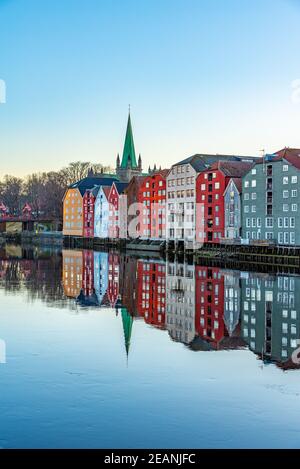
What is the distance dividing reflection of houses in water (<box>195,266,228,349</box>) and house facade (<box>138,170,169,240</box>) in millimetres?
40476

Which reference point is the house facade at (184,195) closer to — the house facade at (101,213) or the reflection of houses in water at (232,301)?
the house facade at (101,213)

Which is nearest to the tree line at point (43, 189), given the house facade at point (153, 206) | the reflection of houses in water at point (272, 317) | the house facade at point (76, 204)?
the house facade at point (76, 204)

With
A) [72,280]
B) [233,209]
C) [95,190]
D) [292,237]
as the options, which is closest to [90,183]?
[95,190]

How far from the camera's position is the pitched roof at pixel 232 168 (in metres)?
73.1

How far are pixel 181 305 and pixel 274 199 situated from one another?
119ft

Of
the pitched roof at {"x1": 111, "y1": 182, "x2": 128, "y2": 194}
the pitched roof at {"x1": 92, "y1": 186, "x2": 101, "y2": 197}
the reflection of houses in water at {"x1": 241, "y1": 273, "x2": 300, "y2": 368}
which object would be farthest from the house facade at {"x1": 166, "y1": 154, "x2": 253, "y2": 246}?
the reflection of houses in water at {"x1": 241, "y1": 273, "x2": 300, "y2": 368}

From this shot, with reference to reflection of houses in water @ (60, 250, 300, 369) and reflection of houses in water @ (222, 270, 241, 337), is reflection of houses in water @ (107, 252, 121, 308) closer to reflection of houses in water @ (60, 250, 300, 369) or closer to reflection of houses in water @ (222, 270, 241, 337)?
reflection of houses in water @ (60, 250, 300, 369)

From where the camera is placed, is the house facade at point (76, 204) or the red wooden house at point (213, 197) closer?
the red wooden house at point (213, 197)

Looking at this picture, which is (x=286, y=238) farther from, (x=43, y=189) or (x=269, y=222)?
(x=43, y=189)

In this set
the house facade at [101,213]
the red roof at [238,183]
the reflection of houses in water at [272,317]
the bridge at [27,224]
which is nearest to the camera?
the reflection of houses in water at [272,317]

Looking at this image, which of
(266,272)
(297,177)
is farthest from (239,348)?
(297,177)

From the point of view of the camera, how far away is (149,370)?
16891 mm

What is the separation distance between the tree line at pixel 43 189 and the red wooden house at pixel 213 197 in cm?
6040

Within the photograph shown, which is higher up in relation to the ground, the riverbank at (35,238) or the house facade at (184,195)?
the house facade at (184,195)
